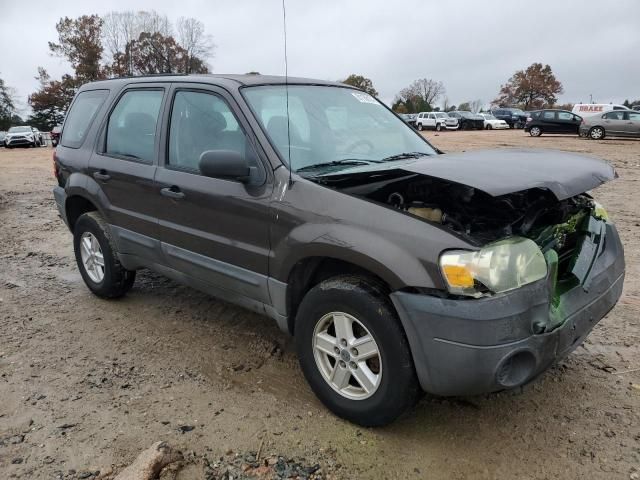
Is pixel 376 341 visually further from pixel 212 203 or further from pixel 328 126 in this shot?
pixel 328 126

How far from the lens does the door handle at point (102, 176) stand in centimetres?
423

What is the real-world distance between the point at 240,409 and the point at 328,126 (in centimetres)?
189

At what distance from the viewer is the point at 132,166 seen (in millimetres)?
4004

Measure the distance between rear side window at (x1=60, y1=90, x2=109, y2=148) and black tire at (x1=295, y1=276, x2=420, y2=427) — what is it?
2.89 metres

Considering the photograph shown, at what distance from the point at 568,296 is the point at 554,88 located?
80.4 meters

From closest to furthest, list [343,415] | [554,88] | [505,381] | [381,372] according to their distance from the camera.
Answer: [505,381] → [381,372] → [343,415] → [554,88]

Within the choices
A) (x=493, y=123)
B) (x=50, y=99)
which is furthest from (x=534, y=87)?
(x=50, y=99)

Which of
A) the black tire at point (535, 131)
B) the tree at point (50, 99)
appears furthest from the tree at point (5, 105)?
the black tire at point (535, 131)

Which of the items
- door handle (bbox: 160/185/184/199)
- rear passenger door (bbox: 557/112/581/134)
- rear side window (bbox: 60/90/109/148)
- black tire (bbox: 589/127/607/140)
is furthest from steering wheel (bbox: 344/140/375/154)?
rear passenger door (bbox: 557/112/581/134)

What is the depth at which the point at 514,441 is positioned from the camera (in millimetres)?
2740

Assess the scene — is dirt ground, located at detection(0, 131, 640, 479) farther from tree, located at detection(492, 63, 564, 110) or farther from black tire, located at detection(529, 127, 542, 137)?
tree, located at detection(492, 63, 564, 110)

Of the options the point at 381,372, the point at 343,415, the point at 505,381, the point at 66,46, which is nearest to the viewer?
the point at 505,381

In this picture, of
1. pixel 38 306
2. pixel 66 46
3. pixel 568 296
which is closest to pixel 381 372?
pixel 568 296

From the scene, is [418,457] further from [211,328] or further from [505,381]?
[211,328]
